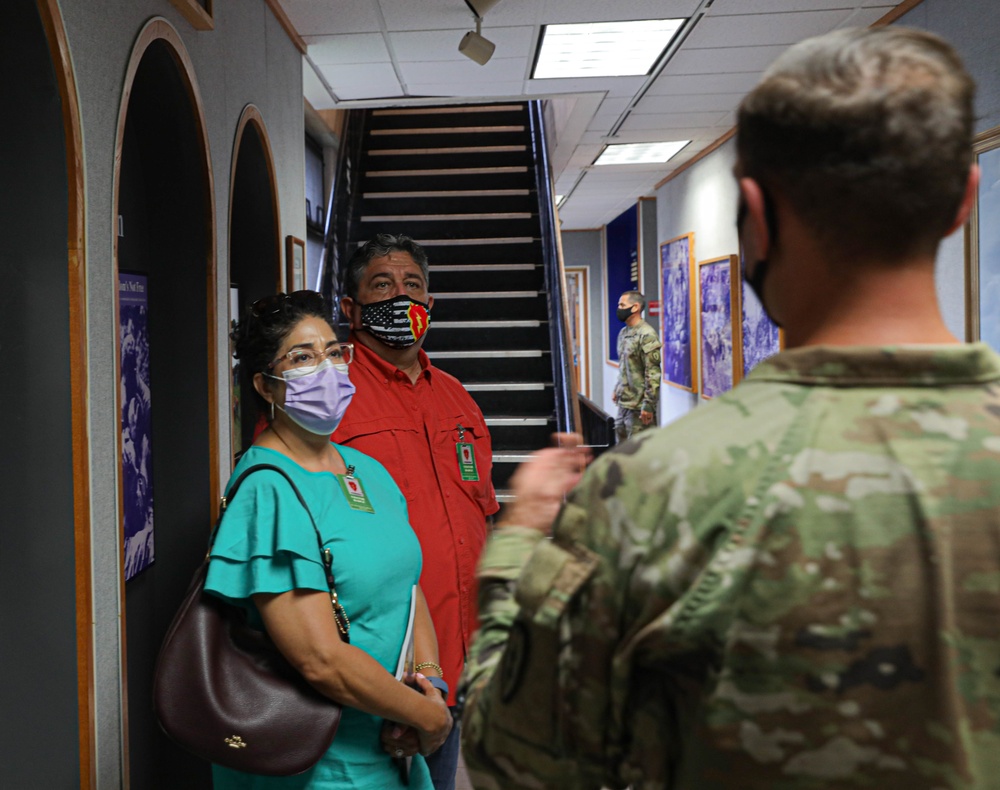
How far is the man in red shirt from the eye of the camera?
7.14 ft

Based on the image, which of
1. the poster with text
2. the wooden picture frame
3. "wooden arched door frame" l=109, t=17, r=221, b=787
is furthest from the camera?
the poster with text

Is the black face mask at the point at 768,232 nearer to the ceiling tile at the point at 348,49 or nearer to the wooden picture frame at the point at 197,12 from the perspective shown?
the wooden picture frame at the point at 197,12

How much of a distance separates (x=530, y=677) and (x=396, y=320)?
70.7 inches

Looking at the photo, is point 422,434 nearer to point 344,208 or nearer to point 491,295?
point 491,295

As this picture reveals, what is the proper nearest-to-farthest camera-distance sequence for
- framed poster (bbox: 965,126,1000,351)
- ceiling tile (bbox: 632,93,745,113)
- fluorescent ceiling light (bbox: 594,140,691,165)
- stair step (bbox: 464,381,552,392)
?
framed poster (bbox: 965,126,1000,351), ceiling tile (bbox: 632,93,745,113), stair step (bbox: 464,381,552,392), fluorescent ceiling light (bbox: 594,140,691,165)

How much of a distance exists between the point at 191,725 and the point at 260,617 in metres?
0.21

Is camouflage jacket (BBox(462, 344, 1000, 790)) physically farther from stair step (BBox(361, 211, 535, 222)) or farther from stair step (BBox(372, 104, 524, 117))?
stair step (BBox(372, 104, 524, 117))

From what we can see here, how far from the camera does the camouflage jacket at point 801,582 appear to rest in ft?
2.26

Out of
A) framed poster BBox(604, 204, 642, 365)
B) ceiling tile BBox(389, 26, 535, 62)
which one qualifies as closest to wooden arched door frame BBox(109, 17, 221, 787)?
ceiling tile BBox(389, 26, 535, 62)

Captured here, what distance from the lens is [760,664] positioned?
71cm

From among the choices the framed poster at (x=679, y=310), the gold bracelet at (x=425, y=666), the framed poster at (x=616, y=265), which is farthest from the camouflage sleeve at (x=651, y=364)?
the gold bracelet at (x=425, y=666)

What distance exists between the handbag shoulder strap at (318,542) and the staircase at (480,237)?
417 centimetres

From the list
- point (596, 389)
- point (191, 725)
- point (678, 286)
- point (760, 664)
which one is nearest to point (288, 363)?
point (191, 725)

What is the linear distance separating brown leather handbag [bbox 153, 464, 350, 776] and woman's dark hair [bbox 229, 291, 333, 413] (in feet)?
1.50
